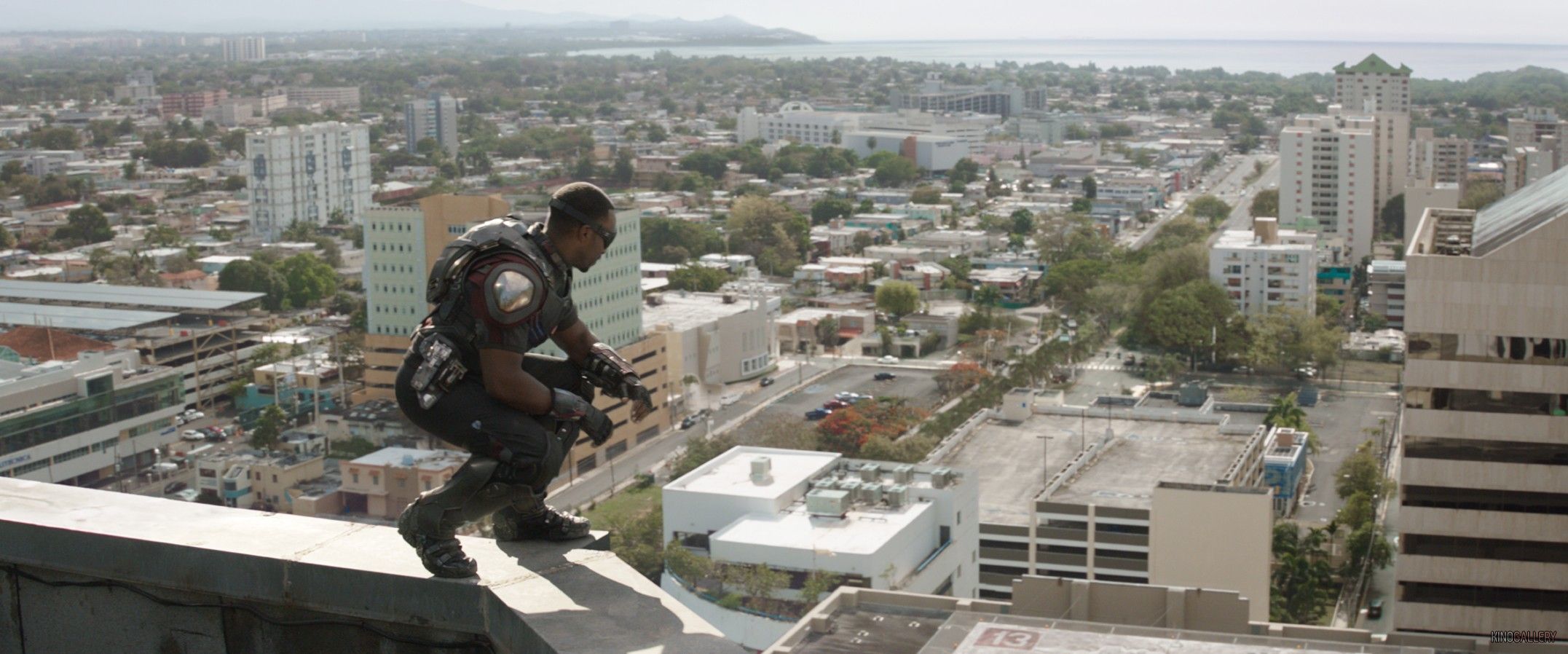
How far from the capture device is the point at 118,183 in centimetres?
3228

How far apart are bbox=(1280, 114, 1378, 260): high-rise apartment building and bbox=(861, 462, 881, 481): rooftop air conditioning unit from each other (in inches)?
591

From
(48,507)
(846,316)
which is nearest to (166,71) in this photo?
(846,316)

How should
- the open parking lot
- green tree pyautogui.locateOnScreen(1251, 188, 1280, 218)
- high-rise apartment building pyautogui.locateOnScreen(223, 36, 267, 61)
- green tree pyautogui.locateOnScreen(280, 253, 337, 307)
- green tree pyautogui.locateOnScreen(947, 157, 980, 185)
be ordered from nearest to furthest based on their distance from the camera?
the open parking lot → green tree pyautogui.locateOnScreen(280, 253, 337, 307) → green tree pyautogui.locateOnScreen(1251, 188, 1280, 218) → green tree pyautogui.locateOnScreen(947, 157, 980, 185) → high-rise apartment building pyautogui.locateOnScreen(223, 36, 267, 61)

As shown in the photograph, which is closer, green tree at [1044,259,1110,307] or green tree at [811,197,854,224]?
green tree at [1044,259,1110,307]

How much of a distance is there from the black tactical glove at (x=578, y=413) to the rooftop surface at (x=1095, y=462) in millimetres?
8176

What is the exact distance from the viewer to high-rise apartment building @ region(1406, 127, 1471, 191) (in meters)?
29.5

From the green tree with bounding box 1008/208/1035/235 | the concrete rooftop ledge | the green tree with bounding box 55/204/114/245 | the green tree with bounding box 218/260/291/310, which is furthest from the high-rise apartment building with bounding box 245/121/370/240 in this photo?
the concrete rooftop ledge

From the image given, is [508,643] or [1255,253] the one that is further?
[1255,253]

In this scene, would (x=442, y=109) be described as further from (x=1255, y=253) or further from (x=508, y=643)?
(x=508, y=643)

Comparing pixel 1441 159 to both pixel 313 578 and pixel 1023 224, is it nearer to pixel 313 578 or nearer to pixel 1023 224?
pixel 1023 224

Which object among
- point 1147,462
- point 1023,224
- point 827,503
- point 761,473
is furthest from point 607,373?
point 1023,224

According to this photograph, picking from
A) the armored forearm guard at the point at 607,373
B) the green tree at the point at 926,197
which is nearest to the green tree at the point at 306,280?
the green tree at the point at 926,197

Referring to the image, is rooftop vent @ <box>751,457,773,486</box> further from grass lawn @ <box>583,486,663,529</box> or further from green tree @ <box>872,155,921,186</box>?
green tree @ <box>872,155,921,186</box>

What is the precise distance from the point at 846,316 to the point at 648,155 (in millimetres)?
19102
